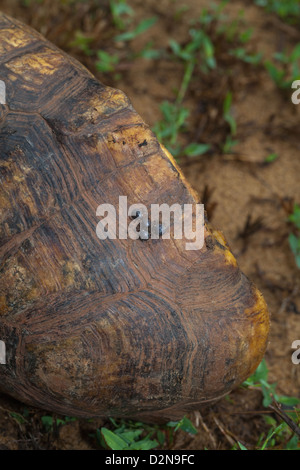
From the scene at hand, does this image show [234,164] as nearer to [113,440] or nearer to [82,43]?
[82,43]

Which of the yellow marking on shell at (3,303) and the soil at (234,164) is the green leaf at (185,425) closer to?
the soil at (234,164)

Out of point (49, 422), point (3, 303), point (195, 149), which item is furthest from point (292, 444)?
point (195, 149)

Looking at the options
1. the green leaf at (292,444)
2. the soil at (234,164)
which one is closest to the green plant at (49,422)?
the soil at (234,164)

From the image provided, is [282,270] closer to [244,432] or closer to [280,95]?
[244,432]

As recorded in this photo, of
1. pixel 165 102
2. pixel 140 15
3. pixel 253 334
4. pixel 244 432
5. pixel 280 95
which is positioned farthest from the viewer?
pixel 140 15

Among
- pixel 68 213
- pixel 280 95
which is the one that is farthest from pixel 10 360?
pixel 280 95

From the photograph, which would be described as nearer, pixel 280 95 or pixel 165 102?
pixel 165 102

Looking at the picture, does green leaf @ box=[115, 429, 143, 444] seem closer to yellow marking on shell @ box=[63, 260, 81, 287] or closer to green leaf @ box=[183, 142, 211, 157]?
yellow marking on shell @ box=[63, 260, 81, 287]
